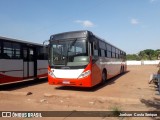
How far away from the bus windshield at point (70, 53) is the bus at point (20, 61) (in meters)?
1.48

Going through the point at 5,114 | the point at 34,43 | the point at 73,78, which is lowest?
the point at 5,114

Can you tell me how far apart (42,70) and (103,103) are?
361 inches

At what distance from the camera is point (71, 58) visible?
427 inches

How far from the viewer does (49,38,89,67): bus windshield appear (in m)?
10.6

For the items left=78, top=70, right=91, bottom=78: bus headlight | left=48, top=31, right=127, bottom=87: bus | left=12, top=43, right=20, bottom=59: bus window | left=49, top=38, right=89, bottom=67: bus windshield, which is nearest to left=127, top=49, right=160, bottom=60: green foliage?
left=12, top=43, right=20, bottom=59: bus window

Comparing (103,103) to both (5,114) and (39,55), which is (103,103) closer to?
(5,114)

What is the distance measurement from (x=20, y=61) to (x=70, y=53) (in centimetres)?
440

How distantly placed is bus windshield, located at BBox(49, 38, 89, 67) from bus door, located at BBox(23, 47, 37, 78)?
11.4 feet

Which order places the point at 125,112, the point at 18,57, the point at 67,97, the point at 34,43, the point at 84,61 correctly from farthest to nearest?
the point at 34,43 → the point at 18,57 → the point at 84,61 → the point at 67,97 → the point at 125,112

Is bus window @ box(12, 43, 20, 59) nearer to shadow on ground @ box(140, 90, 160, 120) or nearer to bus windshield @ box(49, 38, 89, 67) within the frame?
bus windshield @ box(49, 38, 89, 67)

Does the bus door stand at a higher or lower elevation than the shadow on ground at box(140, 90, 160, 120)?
higher

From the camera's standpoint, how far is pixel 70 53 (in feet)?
35.6

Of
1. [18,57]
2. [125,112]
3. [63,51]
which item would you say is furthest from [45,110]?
[18,57]

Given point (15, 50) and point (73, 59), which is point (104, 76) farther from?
point (15, 50)
